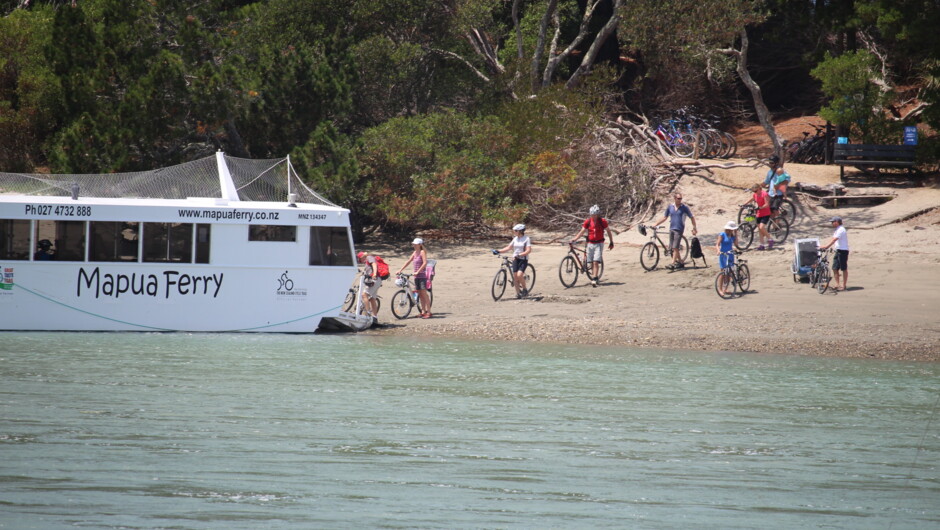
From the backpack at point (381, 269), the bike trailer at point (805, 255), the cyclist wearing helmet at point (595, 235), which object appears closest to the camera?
the backpack at point (381, 269)

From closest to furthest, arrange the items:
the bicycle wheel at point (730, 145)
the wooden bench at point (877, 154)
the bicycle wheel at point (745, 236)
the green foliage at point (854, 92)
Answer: the bicycle wheel at point (745, 236), the green foliage at point (854, 92), the wooden bench at point (877, 154), the bicycle wheel at point (730, 145)

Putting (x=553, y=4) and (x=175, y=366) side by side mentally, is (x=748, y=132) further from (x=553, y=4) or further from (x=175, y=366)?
(x=175, y=366)

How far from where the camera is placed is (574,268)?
78.9ft

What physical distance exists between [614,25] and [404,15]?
6.45 m

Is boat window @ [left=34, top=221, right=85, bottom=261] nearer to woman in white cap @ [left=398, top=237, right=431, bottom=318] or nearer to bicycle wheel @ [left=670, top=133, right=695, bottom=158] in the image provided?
woman in white cap @ [left=398, top=237, right=431, bottom=318]

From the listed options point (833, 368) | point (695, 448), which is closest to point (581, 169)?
point (833, 368)

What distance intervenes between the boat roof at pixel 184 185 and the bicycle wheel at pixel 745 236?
1063 cm

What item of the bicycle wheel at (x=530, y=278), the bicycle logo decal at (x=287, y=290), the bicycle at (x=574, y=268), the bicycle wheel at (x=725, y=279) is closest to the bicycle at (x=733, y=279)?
the bicycle wheel at (x=725, y=279)

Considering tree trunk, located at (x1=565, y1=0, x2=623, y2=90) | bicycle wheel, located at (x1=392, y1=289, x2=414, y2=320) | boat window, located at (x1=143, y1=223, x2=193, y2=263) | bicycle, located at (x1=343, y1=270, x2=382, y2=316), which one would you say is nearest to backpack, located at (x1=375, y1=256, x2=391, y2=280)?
bicycle, located at (x1=343, y1=270, x2=382, y2=316)

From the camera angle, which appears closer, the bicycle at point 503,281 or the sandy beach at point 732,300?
the sandy beach at point 732,300

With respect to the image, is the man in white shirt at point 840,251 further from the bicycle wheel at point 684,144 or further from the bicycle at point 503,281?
the bicycle wheel at point 684,144

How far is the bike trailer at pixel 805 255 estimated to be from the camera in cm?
2222

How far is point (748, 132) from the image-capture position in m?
36.3

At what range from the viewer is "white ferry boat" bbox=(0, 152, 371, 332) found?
18906 millimetres
